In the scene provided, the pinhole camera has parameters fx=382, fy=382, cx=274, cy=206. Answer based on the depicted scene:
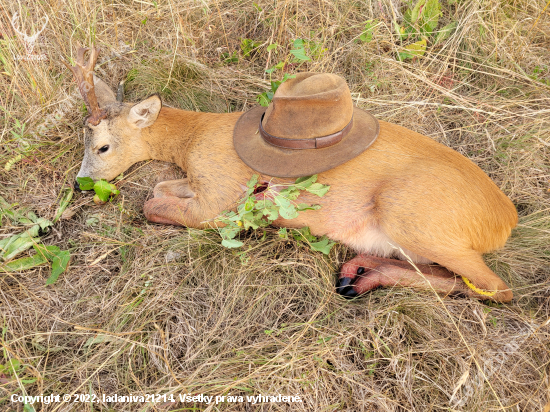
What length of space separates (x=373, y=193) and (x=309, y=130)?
2.49 ft

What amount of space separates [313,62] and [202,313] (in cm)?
321

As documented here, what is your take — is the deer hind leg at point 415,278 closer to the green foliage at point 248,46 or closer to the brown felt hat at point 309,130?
the brown felt hat at point 309,130

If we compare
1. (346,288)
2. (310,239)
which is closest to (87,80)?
(310,239)

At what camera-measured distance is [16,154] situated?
3969mm

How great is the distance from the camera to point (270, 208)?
3.10m

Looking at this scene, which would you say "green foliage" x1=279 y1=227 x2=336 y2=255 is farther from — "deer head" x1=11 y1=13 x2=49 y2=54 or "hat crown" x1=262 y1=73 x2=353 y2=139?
"deer head" x1=11 y1=13 x2=49 y2=54

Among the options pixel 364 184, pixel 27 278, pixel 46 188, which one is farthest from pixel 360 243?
pixel 46 188

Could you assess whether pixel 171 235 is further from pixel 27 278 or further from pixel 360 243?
pixel 360 243

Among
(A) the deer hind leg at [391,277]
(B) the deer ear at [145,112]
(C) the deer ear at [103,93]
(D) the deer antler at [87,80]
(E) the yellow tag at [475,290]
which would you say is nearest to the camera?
(E) the yellow tag at [475,290]

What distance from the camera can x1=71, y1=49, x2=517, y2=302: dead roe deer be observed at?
118 inches

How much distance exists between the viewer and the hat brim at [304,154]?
3.00m

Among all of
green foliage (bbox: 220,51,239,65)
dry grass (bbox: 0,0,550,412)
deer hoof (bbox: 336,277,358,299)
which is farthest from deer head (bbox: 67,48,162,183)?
deer hoof (bbox: 336,277,358,299)

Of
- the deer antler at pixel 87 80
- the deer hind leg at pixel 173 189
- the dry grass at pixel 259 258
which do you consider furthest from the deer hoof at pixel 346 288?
the deer antler at pixel 87 80

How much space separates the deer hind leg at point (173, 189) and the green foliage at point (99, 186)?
409mm
